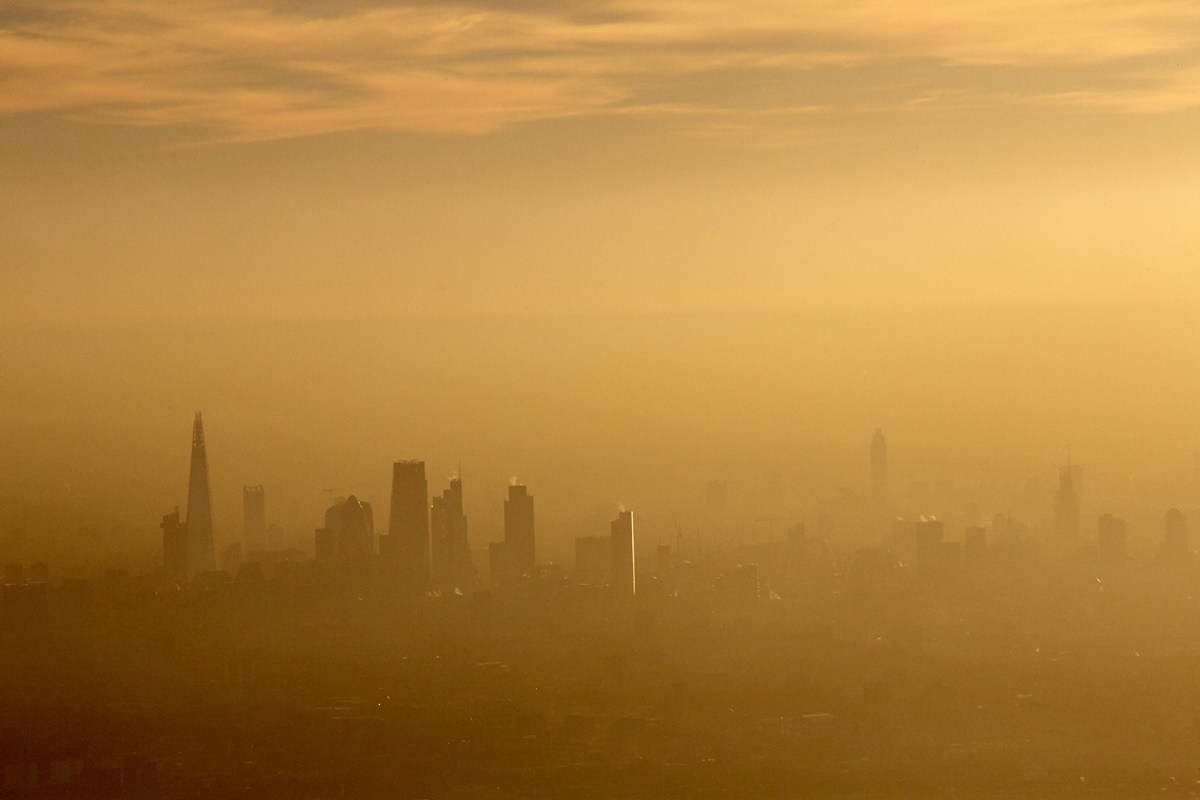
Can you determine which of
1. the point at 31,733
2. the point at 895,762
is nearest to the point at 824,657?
the point at 895,762

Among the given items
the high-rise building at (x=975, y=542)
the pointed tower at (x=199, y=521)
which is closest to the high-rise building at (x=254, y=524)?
the pointed tower at (x=199, y=521)

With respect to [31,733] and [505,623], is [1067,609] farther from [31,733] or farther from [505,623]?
[31,733]

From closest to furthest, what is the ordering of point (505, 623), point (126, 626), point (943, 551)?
point (126, 626), point (505, 623), point (943, 551)

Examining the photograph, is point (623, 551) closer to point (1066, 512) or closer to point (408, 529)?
point (408, 529)

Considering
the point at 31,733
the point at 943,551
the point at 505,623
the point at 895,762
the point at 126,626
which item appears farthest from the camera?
the point at 943,551

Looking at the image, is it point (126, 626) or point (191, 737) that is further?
point (126, 626)
